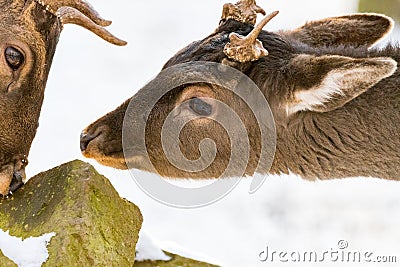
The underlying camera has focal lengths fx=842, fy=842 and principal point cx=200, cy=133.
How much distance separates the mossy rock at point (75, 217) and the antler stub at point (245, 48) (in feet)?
4.23

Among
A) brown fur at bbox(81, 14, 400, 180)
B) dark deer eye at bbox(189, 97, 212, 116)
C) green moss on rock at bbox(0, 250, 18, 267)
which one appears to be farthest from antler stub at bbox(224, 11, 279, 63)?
green moss on rock at bbox(0, 250, 18, 267)

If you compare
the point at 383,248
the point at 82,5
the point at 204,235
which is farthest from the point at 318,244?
the point at 82,5

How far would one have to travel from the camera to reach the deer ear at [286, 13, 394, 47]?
683 cm

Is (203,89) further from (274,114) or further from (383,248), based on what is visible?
(383,248)

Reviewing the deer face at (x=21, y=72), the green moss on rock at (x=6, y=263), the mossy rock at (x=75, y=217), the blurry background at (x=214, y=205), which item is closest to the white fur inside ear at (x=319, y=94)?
the mossy rock at (x=75, y=217)

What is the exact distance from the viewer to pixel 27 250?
17.8 ft

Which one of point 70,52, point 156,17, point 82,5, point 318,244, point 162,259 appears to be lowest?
point 162,259

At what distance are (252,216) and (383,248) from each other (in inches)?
78.9

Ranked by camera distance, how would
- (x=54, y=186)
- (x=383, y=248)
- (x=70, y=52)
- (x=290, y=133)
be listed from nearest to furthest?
(x=54, y=186)
(x=290, y=133)
(x=383, y=248)
(x=70, y=52)

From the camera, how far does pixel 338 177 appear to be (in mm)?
6371

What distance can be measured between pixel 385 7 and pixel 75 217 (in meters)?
6.78

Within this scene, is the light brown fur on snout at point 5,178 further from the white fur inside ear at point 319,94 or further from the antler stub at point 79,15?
the white fur inside ear at point 319,94

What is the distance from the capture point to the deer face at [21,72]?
614cm

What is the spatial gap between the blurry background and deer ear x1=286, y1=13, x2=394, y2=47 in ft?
6.59
